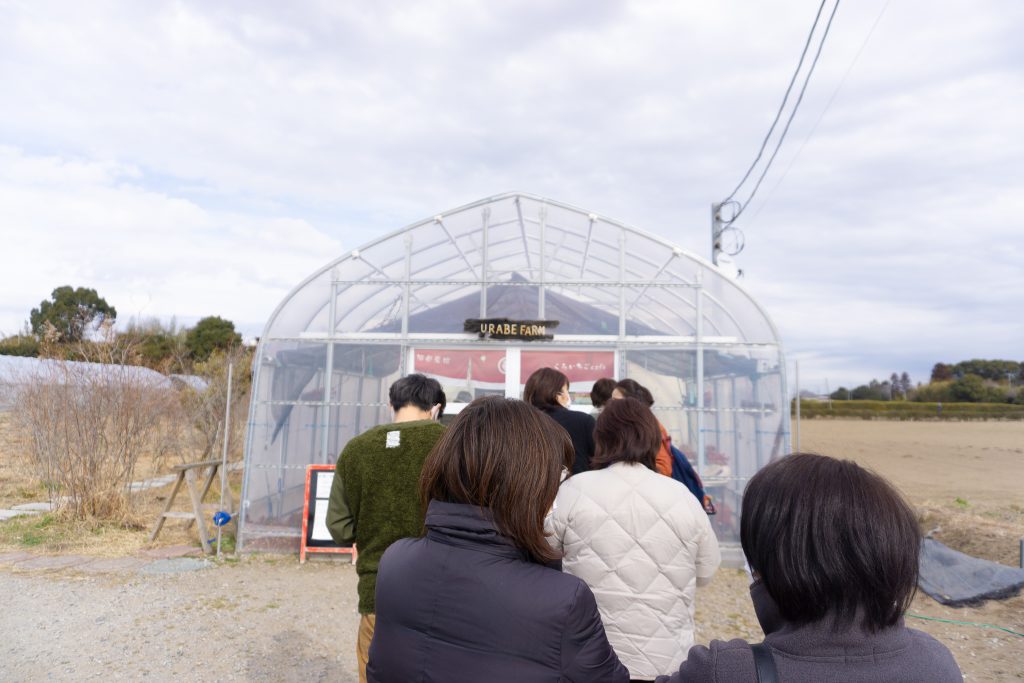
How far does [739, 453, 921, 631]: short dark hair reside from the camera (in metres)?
1.04

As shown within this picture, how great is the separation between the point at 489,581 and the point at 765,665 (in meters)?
0.50

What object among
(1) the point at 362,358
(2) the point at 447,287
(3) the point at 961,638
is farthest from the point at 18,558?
(3) the point at 961,638

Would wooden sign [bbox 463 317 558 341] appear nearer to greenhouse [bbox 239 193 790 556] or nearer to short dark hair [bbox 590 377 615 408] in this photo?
greenhouse [bbox 239 193 790 556]

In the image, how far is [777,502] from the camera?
43.1 inches

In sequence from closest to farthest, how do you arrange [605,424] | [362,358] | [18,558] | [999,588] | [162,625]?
[605,424], [162,625], [999,588], [18,558], [362,358]

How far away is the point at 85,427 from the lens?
834 cm

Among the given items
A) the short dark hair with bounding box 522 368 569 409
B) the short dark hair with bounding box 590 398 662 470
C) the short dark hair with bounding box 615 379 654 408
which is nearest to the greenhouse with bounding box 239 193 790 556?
the short dark hair with bounding box 615 379 654 408

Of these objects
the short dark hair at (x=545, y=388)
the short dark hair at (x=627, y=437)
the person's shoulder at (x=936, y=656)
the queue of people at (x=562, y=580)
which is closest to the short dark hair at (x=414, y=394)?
the short dark hair at (x=627, y=437)

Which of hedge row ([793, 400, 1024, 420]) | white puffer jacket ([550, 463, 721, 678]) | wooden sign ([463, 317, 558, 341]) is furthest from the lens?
hedge row ([793, 400, 1024, 420])

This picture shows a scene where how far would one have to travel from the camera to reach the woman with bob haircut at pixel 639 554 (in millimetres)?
2160

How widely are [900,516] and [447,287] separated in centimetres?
666

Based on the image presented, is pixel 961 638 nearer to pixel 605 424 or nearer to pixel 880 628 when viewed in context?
pixel 605 424

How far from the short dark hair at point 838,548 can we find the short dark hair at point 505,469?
1.45 ft

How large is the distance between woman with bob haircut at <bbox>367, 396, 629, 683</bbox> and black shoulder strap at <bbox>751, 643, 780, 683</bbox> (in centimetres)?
32
